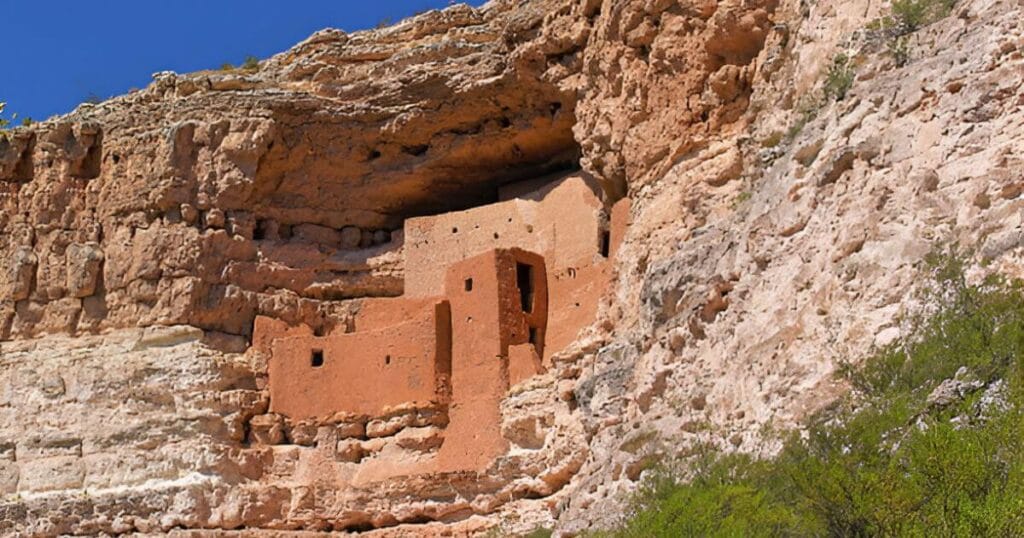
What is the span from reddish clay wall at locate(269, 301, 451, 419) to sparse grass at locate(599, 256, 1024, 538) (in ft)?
42.0

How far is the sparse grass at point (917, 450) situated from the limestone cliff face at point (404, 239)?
1562mm

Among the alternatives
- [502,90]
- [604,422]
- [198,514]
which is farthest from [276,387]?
[604,422]

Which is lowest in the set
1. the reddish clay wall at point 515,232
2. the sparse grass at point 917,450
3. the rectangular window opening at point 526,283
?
the sparse grass at point 917,450

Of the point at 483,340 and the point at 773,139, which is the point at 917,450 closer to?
the point at 773,139

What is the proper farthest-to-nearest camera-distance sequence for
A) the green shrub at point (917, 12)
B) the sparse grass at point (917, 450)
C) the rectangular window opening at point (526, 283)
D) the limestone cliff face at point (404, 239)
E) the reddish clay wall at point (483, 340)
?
1. the rectangular window opening at point (526, 283)
2. the reddish clay wall at point (483, 340)
3. the limestone cliff face at point (404, 239)
4. the green shrub at point (917, 12)
5. the sparse grass at point (917, 450)

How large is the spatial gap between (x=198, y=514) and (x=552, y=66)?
8.98 metres

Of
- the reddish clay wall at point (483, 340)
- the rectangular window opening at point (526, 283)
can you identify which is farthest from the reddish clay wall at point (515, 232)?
the reddish clay wall at point (483, 340)

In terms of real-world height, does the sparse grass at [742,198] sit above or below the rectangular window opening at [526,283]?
below

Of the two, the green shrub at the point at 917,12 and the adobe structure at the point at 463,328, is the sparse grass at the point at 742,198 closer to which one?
the green shrub at the point at 917,12

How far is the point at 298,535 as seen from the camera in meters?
26.8

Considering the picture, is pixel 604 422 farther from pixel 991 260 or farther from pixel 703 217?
pixel 991 260

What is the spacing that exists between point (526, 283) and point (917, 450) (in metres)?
15.6

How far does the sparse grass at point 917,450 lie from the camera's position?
1184 centimetres

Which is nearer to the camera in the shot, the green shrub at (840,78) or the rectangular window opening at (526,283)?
the green shrub at (840,78)
